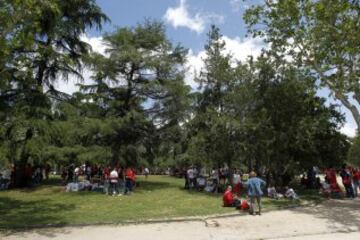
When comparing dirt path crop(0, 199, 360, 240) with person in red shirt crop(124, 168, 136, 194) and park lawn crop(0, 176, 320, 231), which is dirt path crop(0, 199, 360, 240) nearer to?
park lawn crop(0, 176, 320, 231)

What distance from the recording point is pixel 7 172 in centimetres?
2847

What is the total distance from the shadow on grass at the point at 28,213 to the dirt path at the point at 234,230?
3.07ft

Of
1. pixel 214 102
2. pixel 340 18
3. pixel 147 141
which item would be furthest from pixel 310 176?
pixel 340 18

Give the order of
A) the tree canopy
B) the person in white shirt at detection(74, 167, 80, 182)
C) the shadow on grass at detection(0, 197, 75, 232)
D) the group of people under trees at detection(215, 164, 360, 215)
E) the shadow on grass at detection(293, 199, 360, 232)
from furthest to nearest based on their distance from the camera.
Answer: the person in white shirt at detection(74, 167, 80, 182)
the tree canopy
the group of people under trees at detection(215, 164, 360, 215)
the shadow on grass at detection(293, 199, 360, 232)
the shadow on grass at detection(0, 197, 75, 232)

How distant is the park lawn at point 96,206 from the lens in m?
15.6

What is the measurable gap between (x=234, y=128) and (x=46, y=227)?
43.5ft

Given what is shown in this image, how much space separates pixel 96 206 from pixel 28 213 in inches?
113

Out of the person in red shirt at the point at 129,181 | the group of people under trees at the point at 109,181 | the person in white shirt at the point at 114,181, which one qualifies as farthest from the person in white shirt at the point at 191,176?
the person in white shirt at the point at 114,181

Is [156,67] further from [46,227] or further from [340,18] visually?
[46,227]

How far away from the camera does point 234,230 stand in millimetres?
14039

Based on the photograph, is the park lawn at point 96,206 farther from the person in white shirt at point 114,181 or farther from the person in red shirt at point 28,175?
the person in red shirt at point 28,175

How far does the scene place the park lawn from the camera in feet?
51.2

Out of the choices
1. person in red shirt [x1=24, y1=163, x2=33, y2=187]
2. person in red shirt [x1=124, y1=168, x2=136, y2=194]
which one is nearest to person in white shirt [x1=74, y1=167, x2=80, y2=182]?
person in red shirt [x1=24, y1=163, x2=33, y2=187]

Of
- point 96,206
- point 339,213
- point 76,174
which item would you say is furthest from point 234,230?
point 76,174
